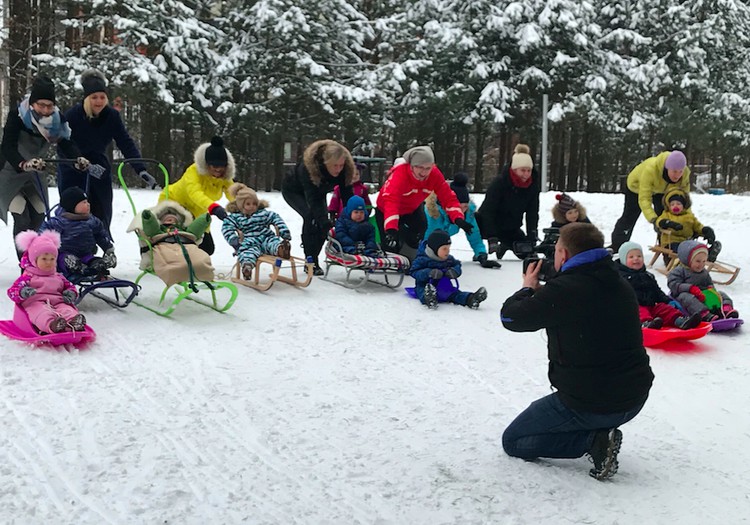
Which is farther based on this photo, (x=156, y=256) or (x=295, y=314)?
(x=295, y=314)

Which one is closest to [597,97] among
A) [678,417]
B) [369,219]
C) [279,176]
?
[279,176]

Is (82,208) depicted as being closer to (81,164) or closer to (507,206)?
(81,164)

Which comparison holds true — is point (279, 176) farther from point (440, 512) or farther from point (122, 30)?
point (440, 512)

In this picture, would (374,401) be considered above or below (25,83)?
below

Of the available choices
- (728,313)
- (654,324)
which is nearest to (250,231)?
(654,324)


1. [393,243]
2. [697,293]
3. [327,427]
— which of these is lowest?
[327,427]

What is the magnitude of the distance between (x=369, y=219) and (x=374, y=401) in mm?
4035

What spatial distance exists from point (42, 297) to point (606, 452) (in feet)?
12.4

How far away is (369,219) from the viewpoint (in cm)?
834

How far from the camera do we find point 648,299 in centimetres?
587

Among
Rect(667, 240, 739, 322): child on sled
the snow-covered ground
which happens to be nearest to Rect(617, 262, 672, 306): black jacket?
Rect(667, 240, 739, 322): child on sled

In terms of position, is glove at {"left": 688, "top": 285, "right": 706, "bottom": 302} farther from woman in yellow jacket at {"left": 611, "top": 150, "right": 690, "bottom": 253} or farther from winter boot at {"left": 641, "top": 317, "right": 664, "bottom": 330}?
woman in yellow jacket at {"left": 611, "top": 150, "right": 690, "bottom": 253}

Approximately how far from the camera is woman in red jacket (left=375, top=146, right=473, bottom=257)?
8203 millimetres

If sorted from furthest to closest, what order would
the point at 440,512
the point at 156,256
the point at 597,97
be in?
the point at 597,97
the point at 156,256
the point at 440,512
